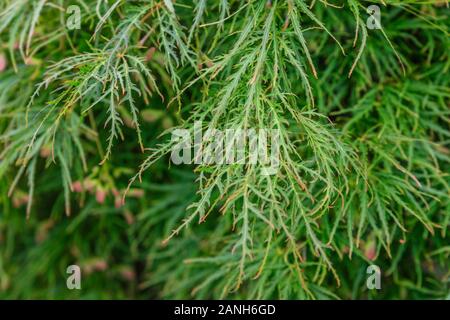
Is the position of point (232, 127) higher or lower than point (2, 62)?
lower

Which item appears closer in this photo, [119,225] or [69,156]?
[69,156]

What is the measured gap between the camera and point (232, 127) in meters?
0.78

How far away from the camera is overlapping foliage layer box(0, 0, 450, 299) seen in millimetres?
834

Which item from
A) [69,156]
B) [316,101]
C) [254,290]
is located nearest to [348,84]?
→ [316,101]

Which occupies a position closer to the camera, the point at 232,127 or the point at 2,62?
the point at 232,127

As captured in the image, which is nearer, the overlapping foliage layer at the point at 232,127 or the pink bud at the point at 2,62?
the overlapping foliage layer at the point at 232,127

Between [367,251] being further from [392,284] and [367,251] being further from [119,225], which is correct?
[119,225]

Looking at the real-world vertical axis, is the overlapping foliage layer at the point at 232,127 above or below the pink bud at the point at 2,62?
below

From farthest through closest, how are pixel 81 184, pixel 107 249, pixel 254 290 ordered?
pixel 107 249, pixel 81 184, pixel 254 290

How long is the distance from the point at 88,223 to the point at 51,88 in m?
0.40

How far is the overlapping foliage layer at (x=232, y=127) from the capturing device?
83 centimetres

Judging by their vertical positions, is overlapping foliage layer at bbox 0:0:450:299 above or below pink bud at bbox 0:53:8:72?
below

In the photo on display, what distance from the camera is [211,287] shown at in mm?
1227

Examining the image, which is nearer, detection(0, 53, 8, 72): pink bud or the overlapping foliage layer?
the overlapping foliage layer
